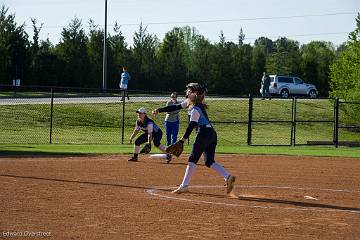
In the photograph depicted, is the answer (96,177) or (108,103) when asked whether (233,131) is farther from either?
(96,177)

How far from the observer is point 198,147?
12.1m

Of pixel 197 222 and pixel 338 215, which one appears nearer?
pixel 197 222

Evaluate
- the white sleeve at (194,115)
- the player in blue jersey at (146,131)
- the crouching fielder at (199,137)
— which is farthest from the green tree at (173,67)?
the white sleeve at (194,115)

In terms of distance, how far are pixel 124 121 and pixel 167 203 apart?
77.8 ft

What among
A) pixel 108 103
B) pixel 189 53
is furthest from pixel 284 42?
pixel 108 103

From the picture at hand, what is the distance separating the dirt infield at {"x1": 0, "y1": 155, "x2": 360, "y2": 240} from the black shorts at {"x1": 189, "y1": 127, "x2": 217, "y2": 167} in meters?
0.67

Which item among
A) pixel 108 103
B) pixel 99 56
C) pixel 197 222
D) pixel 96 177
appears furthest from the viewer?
pixel 99 56

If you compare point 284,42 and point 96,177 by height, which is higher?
point 284,42

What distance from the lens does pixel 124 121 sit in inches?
1359

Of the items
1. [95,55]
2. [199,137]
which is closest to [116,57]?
[95,55]

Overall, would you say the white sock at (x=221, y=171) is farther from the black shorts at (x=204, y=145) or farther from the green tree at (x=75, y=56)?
the green tree at (x=75, y=56)

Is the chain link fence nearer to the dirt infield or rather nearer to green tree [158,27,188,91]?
the dirt infield

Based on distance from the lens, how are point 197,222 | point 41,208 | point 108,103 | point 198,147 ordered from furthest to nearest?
point 108,103 → point 198,147 → point 41,208 → point 197,222

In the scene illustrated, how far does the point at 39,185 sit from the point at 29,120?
70.4 ft
